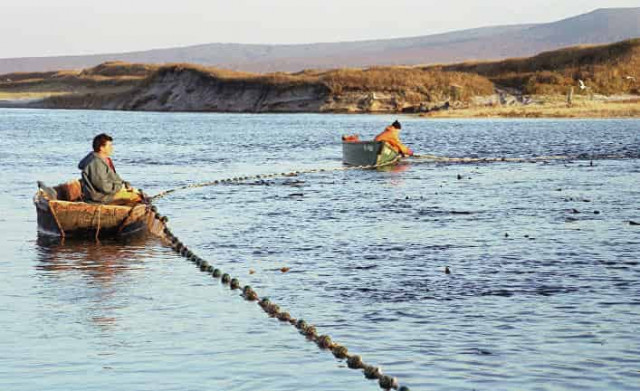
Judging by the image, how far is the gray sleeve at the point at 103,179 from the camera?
20.6 m

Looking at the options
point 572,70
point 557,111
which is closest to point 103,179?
point 557,111

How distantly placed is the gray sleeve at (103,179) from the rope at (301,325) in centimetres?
194

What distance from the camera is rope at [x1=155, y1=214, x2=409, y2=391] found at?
1076cm

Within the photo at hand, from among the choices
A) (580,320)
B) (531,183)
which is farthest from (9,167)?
(580,320)

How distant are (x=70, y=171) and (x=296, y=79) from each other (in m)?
96.0

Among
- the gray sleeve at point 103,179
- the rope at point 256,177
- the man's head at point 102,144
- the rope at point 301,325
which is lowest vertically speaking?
the rope at point 256,177

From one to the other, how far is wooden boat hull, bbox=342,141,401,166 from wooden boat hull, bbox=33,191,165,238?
63.2 feet

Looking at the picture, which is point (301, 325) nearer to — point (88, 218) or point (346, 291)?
point (346, 291)

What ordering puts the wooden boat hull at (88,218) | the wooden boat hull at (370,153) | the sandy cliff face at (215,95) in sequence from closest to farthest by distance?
the wooden boat hull at (88,218) < the wooden boat hull at (370,153) < the sandy cliff face at (215,95)

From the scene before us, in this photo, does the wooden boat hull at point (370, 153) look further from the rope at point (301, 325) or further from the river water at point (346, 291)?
the rope at point (301, 325)

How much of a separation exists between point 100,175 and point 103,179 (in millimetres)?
93

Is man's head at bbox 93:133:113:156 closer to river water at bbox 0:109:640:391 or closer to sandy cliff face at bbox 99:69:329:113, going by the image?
river water at bbox 0:109:640:391

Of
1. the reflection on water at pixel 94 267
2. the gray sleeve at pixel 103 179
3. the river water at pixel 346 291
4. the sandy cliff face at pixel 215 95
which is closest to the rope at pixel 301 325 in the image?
the river water at pixel 346 291

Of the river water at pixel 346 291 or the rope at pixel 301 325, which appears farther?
the river water at pixel 346 291
